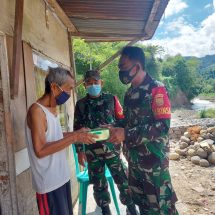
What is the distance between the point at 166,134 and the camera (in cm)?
254

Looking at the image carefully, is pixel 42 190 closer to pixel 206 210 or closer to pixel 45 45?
pixel 45 45

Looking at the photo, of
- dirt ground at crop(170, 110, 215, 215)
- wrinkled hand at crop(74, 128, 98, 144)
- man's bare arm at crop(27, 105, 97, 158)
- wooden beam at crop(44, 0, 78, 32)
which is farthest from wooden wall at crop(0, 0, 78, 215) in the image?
dirt ground at crop(170, 110, 215, 215)

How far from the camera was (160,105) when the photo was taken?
2418 mm

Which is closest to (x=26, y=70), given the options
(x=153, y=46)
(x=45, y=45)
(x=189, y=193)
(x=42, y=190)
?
(x=45, y=45)

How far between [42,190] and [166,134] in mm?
1134

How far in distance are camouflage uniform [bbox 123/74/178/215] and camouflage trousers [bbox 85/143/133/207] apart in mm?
874

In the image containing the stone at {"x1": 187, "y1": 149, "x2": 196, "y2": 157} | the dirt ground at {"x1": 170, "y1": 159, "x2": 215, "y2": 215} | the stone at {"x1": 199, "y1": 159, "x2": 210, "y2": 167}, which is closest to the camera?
the dirt ground at {"x1": 170, "y1": 159, "x2": 215, "y2": 215}

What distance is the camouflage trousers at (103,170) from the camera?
3576 millimetres

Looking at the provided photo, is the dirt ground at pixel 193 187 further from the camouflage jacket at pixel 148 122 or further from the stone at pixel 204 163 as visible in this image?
the camouflage jacket at pixel 148 122

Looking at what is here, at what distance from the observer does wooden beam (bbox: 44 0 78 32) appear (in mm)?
3966

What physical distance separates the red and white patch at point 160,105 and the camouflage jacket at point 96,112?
1.10 metres

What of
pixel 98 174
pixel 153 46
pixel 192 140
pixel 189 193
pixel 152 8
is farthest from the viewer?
pixel 153 46

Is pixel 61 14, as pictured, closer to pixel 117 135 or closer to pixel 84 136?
pixel 117 135

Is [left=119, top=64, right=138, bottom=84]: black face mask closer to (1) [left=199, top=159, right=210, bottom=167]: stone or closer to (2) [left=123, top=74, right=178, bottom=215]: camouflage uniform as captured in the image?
(2) [left=123, top=74, right=178, bottom=215]: camouflage uniform
